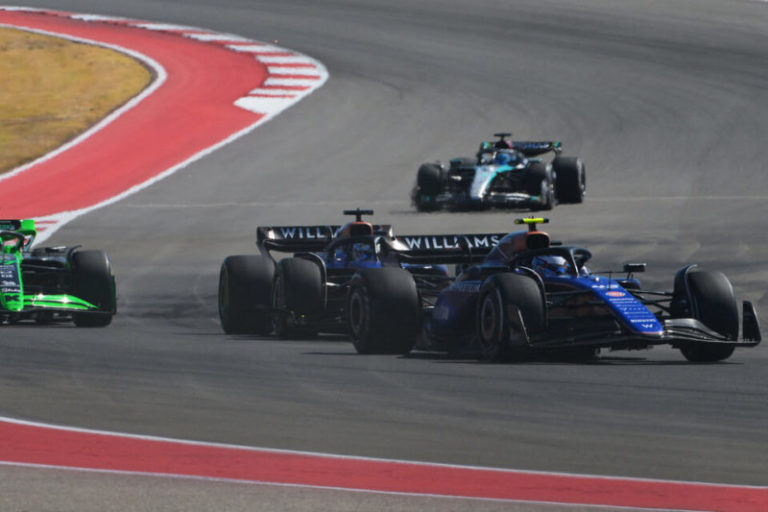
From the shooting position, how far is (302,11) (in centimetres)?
4622

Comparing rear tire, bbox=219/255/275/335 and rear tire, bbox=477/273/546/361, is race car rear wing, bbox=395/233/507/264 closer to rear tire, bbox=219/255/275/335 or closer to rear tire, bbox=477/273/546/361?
rear tire, bbox=219/255/275/335

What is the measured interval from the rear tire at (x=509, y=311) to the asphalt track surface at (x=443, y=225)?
9.8 inches

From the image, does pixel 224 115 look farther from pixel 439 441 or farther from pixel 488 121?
pixel 439 441

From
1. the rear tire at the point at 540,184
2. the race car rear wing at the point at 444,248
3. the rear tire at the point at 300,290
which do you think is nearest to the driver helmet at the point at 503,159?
the rear tire at the point at 540,184

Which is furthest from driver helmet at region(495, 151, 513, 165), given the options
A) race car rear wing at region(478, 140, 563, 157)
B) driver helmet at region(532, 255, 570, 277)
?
driver helmet at region(532, 255, 570, 277)

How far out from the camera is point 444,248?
52.6 feet

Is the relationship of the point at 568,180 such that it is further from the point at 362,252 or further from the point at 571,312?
the point at 571,312

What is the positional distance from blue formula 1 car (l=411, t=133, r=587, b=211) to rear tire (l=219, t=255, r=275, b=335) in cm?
1010

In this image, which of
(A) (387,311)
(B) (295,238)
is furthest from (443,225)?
(A) (387,311)

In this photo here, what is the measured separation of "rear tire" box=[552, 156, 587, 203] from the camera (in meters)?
27.4

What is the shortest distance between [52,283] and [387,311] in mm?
5523

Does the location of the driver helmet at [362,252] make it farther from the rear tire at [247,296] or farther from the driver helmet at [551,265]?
the driver helmet at [551,265]

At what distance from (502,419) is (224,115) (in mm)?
25711

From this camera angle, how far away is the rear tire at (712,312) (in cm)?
1339
